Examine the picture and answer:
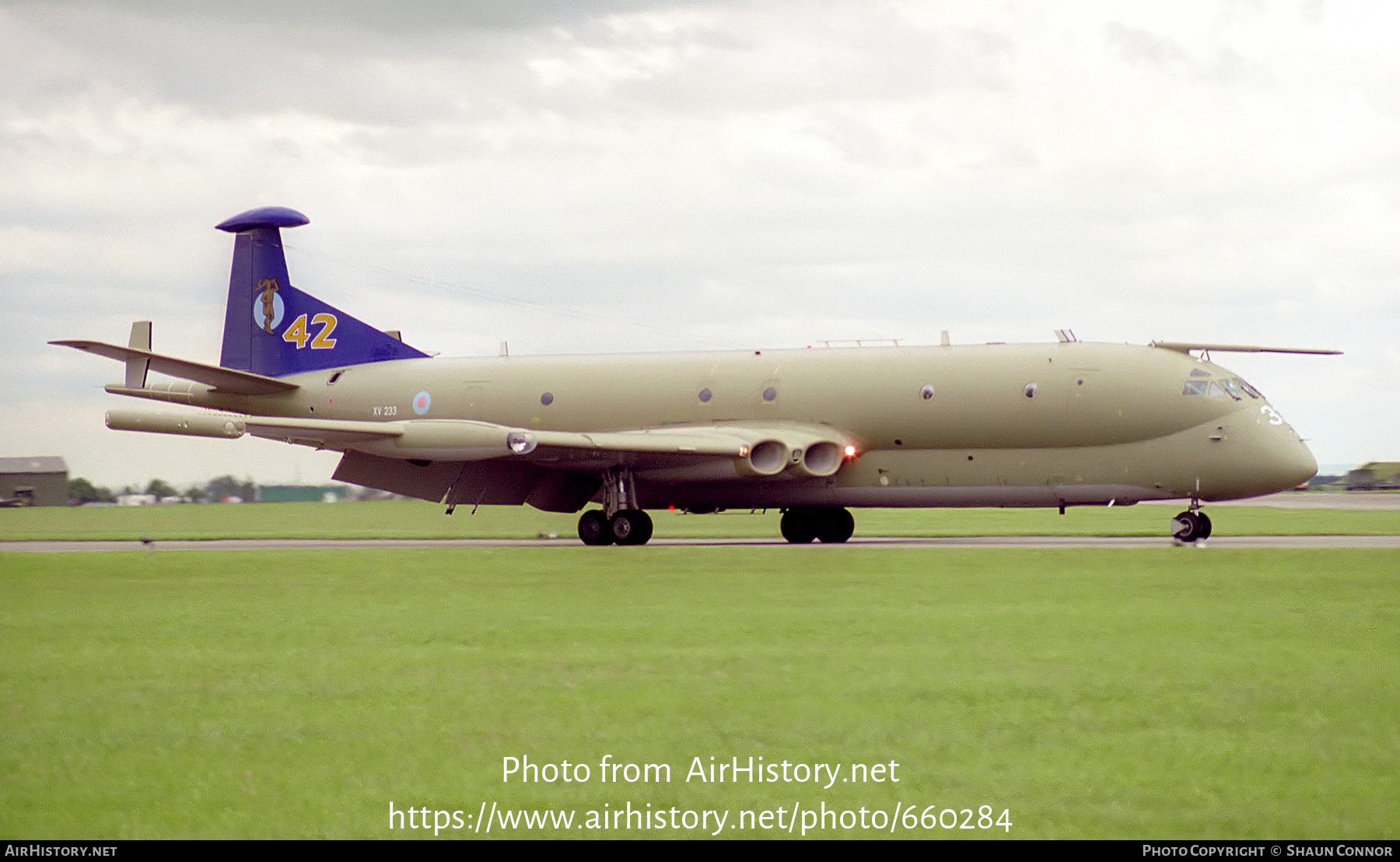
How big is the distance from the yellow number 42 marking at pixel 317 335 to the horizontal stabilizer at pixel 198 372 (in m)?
1.18

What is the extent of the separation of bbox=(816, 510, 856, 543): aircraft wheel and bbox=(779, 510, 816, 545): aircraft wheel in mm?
145

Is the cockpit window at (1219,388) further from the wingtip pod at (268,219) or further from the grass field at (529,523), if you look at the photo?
the wingtip pod at (268,219)

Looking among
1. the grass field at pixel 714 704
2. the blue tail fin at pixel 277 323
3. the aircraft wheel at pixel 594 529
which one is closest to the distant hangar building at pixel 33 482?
the blue tail fin at pixel 277 323

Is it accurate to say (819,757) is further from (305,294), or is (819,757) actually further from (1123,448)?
(305,294)

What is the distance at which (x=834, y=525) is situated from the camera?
2942 cm

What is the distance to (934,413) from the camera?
27203 mm

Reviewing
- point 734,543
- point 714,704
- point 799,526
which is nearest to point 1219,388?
point 799,526

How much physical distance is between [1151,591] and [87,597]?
446 inches

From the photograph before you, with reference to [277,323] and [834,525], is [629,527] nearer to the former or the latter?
[834,525]

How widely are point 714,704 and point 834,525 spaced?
2141 cm
